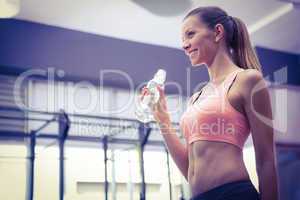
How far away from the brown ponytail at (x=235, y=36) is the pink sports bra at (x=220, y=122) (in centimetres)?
7

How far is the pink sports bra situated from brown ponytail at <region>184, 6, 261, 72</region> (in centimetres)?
7

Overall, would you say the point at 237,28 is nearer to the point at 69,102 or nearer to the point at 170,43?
the point at 69,102

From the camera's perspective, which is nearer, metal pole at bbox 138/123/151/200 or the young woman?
the young woman

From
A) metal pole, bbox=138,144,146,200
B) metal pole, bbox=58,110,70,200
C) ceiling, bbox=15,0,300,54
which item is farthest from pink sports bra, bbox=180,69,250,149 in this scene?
ceiling, bbox=15,0,300,54

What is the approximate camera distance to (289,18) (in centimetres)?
292

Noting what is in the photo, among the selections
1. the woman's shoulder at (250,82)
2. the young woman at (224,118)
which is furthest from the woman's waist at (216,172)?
the woman's shoulder at (250,82)

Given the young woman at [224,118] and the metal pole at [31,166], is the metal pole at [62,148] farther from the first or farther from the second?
the young woman at [224,118]

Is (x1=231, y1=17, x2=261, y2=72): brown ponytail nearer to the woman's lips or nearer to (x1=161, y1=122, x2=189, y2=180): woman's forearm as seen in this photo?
the woman's lips

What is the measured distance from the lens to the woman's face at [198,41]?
2.70ft

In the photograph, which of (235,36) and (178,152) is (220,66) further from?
(178,152)

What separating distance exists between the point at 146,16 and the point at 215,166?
2.16m

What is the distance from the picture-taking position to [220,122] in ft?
2.44

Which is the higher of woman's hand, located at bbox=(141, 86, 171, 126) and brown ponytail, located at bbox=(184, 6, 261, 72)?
brown ponytail, located at bbox=(184, 6, 261, 72)

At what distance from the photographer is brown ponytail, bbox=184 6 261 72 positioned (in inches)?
33.0
